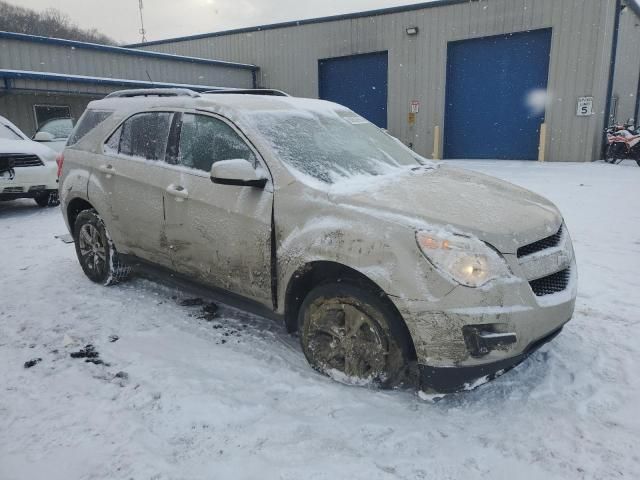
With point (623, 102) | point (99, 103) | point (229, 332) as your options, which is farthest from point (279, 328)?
point (623, 102)

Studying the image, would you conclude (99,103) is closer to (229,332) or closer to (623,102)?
(229,332)

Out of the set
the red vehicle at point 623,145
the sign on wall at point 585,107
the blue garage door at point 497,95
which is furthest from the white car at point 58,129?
the red vehicle at point 623,145

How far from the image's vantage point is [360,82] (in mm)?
19219

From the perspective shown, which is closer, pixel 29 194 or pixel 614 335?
pixel 614 335

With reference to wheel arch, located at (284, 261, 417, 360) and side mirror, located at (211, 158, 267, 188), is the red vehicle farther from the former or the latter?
side mirror, located at (211, 158, 267, 188)

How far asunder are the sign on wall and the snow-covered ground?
1274 cm

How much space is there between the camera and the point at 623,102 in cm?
1947

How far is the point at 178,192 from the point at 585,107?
15128mm

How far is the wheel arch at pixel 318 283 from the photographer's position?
2.69 m

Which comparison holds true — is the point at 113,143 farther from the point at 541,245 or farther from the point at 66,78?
the point at 66,78

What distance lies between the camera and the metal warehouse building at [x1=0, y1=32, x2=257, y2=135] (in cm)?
1352

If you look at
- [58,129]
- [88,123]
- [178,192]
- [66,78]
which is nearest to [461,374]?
[178,192]

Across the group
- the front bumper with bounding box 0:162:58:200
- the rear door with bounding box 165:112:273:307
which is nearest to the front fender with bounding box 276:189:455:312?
the rear door with bounding box 165:112:273:307

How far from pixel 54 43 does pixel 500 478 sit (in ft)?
55.0
